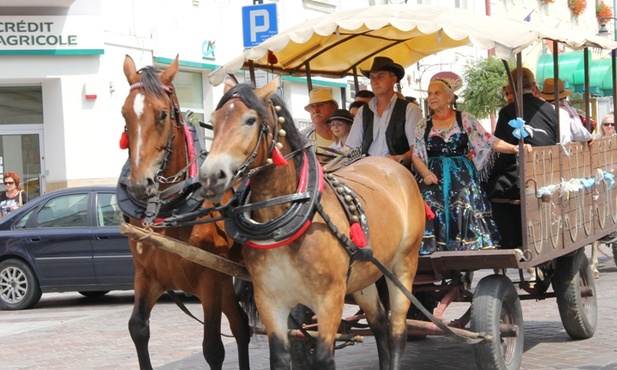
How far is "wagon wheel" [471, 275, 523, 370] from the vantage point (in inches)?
297

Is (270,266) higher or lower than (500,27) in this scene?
lower

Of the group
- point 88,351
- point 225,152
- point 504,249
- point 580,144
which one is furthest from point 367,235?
point 88,351

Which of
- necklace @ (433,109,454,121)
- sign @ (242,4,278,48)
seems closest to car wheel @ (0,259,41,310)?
sign @ (242,4,278,48)

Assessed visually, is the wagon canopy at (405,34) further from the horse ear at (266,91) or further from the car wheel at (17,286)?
the car wheel at (17,286)

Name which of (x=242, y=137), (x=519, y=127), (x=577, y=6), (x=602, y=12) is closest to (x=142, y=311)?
(x=242, y=137)

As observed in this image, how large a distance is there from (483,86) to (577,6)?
20447mm

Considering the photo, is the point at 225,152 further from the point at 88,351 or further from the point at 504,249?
the point at 88,351

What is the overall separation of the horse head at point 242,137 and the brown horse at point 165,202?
2.23 feet

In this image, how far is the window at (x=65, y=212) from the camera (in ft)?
46.9

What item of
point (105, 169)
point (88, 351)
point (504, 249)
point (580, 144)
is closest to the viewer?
point (504, 249)

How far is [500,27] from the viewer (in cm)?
753

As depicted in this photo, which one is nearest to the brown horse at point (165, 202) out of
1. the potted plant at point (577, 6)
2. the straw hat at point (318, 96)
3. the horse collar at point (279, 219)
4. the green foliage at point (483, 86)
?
the horse collar at point (279, 219)

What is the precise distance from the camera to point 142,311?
6.98 m

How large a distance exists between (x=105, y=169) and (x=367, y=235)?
1454cm
